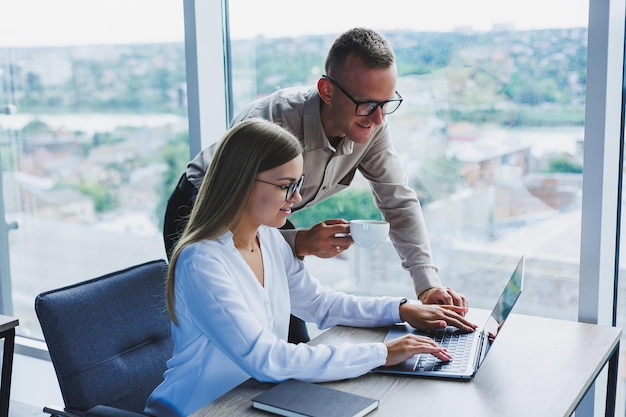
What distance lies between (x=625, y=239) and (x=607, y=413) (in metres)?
0.52

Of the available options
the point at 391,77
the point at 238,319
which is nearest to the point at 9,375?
the point at 238,319

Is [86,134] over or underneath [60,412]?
over

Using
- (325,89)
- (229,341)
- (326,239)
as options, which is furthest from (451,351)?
(325,89)

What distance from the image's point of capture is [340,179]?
2301mm

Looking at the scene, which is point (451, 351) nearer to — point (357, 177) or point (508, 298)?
point (508, 298)

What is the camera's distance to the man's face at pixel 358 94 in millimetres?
1921

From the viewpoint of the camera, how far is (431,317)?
1877 millimetres

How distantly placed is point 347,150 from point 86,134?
165 centimetres

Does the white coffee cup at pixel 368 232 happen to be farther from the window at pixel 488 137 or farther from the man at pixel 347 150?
the window at pixel 488 137

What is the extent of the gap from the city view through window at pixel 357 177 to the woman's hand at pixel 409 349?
828 millimetres

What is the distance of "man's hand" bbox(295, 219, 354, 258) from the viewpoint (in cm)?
193

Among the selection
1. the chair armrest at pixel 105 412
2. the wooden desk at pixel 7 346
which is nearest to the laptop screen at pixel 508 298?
the chair armrest at pixel 105 412

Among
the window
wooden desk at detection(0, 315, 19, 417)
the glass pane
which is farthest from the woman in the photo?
the glass pane

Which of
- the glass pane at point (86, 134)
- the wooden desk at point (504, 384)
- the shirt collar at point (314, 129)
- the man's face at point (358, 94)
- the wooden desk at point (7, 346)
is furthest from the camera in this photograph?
the glass pane at point (86, 134)
